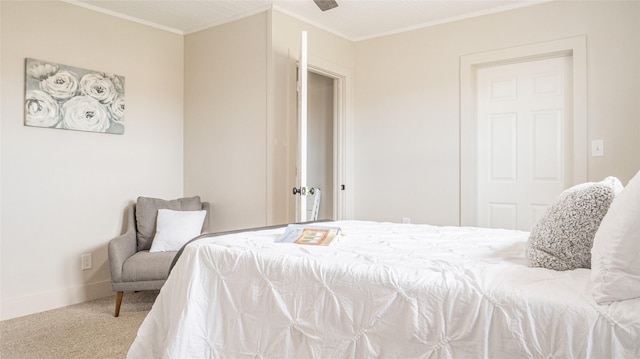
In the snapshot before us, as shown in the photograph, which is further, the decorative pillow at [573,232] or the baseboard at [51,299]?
the baseboard at [51,299]

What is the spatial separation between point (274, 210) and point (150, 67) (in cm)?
173

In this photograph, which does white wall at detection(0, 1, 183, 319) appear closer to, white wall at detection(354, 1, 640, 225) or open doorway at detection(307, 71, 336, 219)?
open doorway at detection(307, 71, 336, 219)

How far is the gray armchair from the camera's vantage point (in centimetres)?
320

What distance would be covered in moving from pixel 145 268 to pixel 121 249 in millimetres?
253

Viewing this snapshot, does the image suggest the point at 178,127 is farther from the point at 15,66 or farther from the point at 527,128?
the point at 527,128

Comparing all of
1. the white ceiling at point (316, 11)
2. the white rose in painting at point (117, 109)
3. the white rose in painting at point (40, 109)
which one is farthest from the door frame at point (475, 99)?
the white rose in painting at point (40, 109)

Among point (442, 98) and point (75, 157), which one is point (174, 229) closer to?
point (75, 157)

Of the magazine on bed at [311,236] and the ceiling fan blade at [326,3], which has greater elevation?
the ceiling fan blade at [326,3]

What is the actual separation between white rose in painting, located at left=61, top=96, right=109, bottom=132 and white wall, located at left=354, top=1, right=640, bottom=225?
227 cm

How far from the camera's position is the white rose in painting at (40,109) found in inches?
127

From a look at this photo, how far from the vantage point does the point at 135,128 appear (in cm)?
391

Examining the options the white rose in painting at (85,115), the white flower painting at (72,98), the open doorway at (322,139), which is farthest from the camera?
the open doorway at (322,139)

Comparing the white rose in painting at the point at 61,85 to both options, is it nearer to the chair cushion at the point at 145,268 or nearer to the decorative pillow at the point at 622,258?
the chair cushion at the point at 145,268

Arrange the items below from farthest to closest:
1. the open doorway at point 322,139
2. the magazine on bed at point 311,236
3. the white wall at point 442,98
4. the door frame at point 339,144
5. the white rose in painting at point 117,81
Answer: the open doorway at point 322,139 < the door frame at point 339,144 < the white rose in painting at point 117,81 < the white wall at point 442,98 < the magazine on bed at point 311,236
